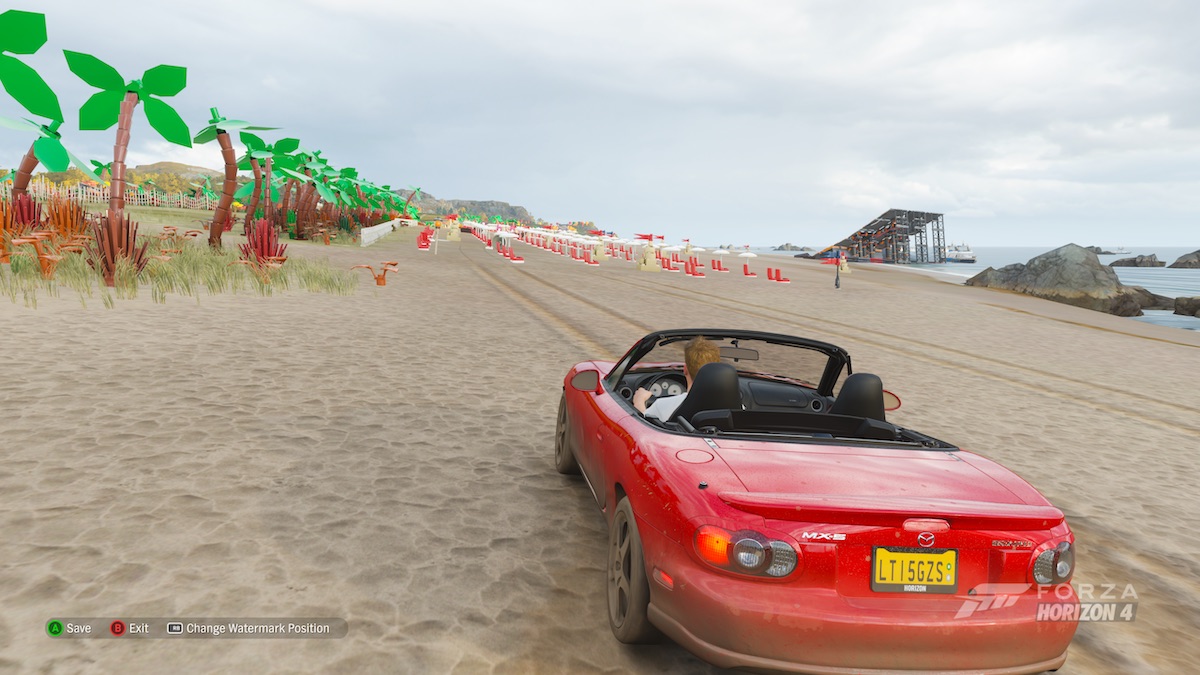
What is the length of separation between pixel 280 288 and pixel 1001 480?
55.2 ft

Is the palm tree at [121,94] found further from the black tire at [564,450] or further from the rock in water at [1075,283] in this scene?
the rock in water at [1075,283]

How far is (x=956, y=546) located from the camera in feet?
7.85

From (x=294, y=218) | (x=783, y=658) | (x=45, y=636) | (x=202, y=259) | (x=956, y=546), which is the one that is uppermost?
(x=294, y=218)

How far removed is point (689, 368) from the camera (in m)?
4.15

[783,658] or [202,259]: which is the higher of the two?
[202,259]

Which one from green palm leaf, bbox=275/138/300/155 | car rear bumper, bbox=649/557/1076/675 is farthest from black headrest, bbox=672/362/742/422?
green palm leaf, bbox=275/138/300/155

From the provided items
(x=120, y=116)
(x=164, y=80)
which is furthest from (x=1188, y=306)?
(x=120, y=116)

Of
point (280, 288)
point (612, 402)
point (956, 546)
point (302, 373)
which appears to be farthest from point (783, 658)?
point (280, 288)

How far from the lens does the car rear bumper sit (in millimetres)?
2320

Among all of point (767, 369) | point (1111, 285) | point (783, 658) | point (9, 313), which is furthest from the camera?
point (1111, 285)

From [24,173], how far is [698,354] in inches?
855

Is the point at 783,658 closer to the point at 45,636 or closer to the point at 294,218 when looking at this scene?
the point at 45,636

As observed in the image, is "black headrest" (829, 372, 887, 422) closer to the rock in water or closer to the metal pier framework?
the rock in water

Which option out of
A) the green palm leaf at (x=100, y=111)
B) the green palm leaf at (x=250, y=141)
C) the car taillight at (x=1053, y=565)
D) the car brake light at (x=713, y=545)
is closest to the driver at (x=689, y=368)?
the car brake light at (x=713, y=545)
